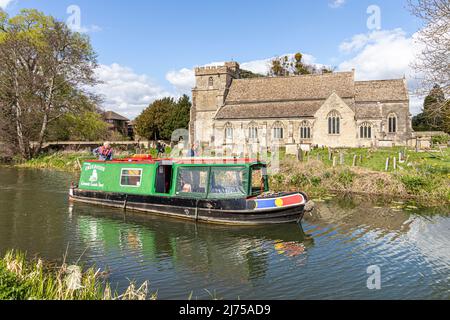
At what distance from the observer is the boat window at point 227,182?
12.9m

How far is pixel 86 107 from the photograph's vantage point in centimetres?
3822

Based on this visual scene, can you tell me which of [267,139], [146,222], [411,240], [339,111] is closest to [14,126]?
[267,139]

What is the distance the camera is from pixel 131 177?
1523cm

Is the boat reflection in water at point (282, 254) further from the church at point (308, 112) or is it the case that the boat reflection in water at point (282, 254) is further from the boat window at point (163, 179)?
the church at point (308, 112)

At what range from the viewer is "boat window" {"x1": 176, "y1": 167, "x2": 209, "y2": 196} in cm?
1358

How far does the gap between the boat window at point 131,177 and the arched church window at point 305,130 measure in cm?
2966

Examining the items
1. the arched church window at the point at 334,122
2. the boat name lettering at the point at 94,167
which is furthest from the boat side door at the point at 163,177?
the arched church window at the point at 334,122

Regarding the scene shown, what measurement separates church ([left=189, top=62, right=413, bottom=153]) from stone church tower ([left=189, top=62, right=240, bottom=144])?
0.18 metres

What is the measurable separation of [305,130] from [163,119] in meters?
26.0

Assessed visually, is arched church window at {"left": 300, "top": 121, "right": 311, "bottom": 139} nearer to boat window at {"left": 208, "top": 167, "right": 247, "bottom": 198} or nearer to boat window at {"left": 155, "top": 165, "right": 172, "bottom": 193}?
boat window at {"left": 155, "top": 165, "right": 172, "bottom": 193}

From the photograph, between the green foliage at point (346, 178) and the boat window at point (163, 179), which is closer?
the boat window at point (163, 179)

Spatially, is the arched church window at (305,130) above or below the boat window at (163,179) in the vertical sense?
above
